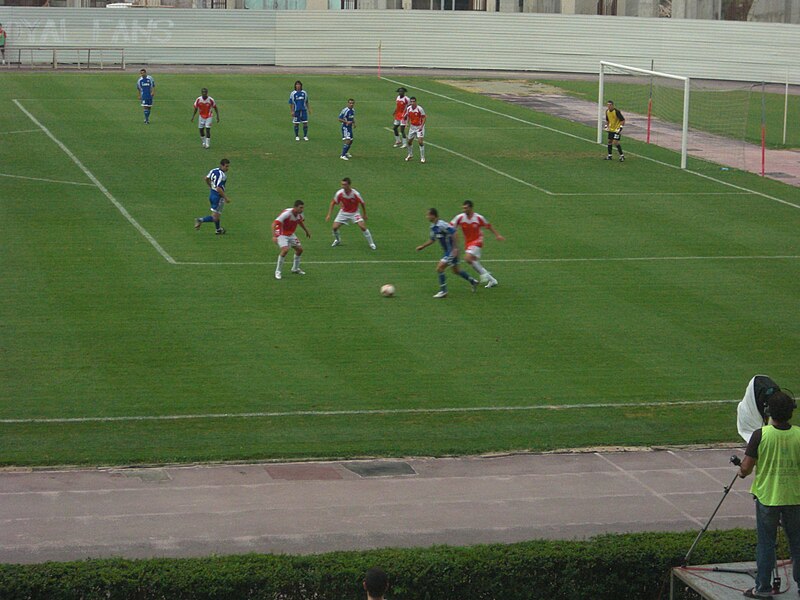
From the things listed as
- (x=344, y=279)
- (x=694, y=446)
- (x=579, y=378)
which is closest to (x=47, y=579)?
(x=694, y=446)

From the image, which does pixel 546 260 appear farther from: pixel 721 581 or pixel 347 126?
pixel 721 581

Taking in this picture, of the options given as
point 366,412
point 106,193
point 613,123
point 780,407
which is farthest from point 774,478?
point 613,123

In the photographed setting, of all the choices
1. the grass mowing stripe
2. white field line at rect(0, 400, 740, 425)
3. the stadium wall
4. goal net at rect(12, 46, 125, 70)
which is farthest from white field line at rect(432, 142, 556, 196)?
goal net at rect(12, 46, 125, 70)

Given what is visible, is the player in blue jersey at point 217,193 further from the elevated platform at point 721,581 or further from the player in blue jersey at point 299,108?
the elevated platform at point 721,581

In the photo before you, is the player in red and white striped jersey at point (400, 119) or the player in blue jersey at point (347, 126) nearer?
the player in blue jersey at point (347, 126)

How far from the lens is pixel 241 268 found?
28.0m

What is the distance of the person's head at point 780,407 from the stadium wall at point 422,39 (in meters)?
57.8

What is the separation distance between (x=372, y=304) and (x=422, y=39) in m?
45.6

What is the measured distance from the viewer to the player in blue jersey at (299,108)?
42625 millimetres

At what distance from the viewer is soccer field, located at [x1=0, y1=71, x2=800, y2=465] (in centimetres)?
1908

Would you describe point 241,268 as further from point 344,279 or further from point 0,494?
point 0,494

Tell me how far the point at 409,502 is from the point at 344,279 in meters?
11.9

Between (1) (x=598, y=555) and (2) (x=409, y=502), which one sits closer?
(1) (x=598, y=555)

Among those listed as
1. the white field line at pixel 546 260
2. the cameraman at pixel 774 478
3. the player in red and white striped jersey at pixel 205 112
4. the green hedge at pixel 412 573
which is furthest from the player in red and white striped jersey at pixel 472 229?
the player in red and white striped jersey at pixel 205 112
